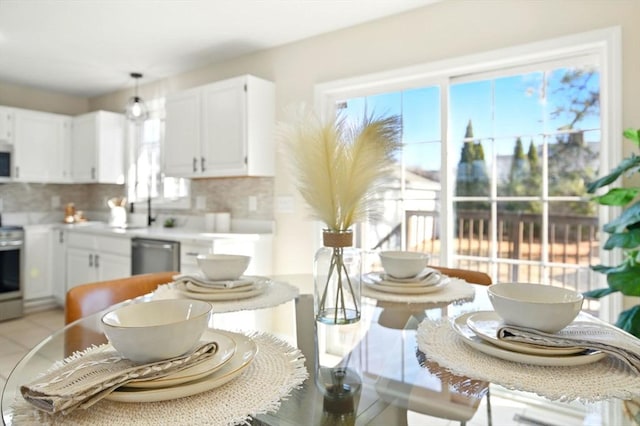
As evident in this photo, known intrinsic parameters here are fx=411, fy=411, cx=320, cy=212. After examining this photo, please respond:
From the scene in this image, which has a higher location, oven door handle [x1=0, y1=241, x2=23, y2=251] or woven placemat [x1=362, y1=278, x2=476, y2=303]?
woven placemat [x1=362, y1=278, x2=476, y2=303]

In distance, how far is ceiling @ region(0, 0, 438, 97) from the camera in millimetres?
2727

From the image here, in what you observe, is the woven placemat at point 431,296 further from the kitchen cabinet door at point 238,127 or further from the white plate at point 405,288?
the kitchen cabinet door at point 238,127

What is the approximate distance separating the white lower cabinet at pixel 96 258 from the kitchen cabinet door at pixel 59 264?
11 centimetres

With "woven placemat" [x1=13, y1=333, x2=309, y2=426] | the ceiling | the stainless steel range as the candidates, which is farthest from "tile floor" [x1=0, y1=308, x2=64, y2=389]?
"woven placemat" [x1=13, y1=333, x2=309, y2=426]

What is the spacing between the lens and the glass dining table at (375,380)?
27.4 inches

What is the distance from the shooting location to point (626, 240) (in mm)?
1789

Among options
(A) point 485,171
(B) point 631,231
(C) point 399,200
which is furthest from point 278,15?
(B) point 631,231

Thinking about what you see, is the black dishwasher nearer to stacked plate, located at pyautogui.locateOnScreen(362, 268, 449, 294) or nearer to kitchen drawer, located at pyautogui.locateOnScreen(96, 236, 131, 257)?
kitchen drawer, located at pyautogui.locateOnScreen(96, 236, 131, 257)

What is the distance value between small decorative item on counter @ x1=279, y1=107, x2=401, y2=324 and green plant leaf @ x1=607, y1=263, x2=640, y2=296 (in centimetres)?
144

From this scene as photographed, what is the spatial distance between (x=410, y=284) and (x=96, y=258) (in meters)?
3.47

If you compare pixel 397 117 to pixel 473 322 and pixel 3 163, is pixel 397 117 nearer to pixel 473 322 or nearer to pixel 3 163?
pixel 473 322

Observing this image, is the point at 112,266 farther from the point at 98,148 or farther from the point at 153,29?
the point at 153,29

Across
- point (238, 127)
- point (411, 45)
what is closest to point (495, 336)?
point (411, 45)

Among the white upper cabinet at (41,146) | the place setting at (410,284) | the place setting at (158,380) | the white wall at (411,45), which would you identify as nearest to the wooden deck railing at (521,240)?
the white wall at (411,45)
